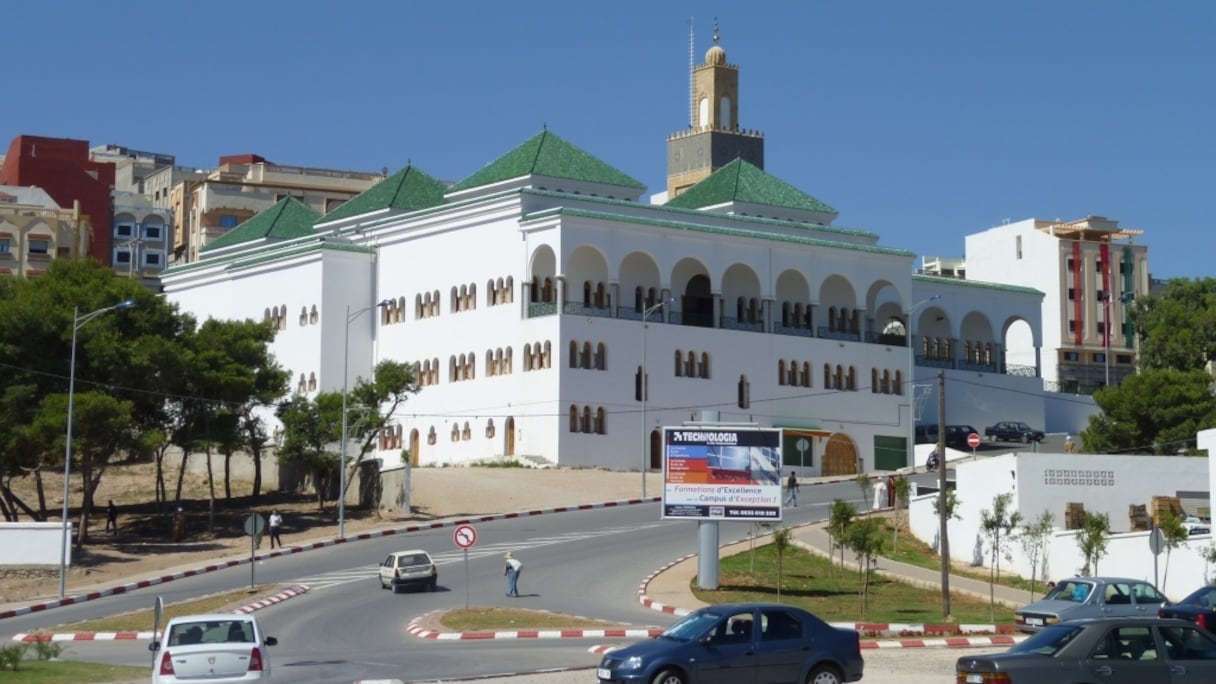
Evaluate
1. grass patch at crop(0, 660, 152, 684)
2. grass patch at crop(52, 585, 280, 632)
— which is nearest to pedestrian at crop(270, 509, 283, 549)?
grass patch at crop(52, 585, 280, 632)

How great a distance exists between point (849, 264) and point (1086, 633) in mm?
62879

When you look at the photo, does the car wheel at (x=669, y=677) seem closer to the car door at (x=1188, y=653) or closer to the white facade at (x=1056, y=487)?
the car door at (x=1188, y=653)

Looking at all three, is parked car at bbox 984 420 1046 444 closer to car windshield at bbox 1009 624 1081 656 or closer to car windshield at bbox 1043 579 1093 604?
car windshield at bbox 1043 579 1093 604

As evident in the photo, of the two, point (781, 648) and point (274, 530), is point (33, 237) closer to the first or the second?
point (274, 530)

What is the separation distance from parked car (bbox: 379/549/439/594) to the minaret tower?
77.5 metres

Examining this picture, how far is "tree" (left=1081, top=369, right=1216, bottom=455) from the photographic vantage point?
228ft

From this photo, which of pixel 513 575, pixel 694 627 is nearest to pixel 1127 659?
pixel 694 627

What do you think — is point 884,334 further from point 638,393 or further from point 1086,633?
point 1086,633

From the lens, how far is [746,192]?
3374 inches

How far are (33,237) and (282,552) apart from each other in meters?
66.2

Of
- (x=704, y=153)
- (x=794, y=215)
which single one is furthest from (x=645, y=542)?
(x=704, y=153)

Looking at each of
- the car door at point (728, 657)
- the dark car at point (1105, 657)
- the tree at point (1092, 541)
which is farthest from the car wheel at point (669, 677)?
the tree at point (1092, 541)

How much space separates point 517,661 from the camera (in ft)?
95.3

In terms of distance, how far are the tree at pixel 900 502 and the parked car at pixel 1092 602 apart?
18.8m
